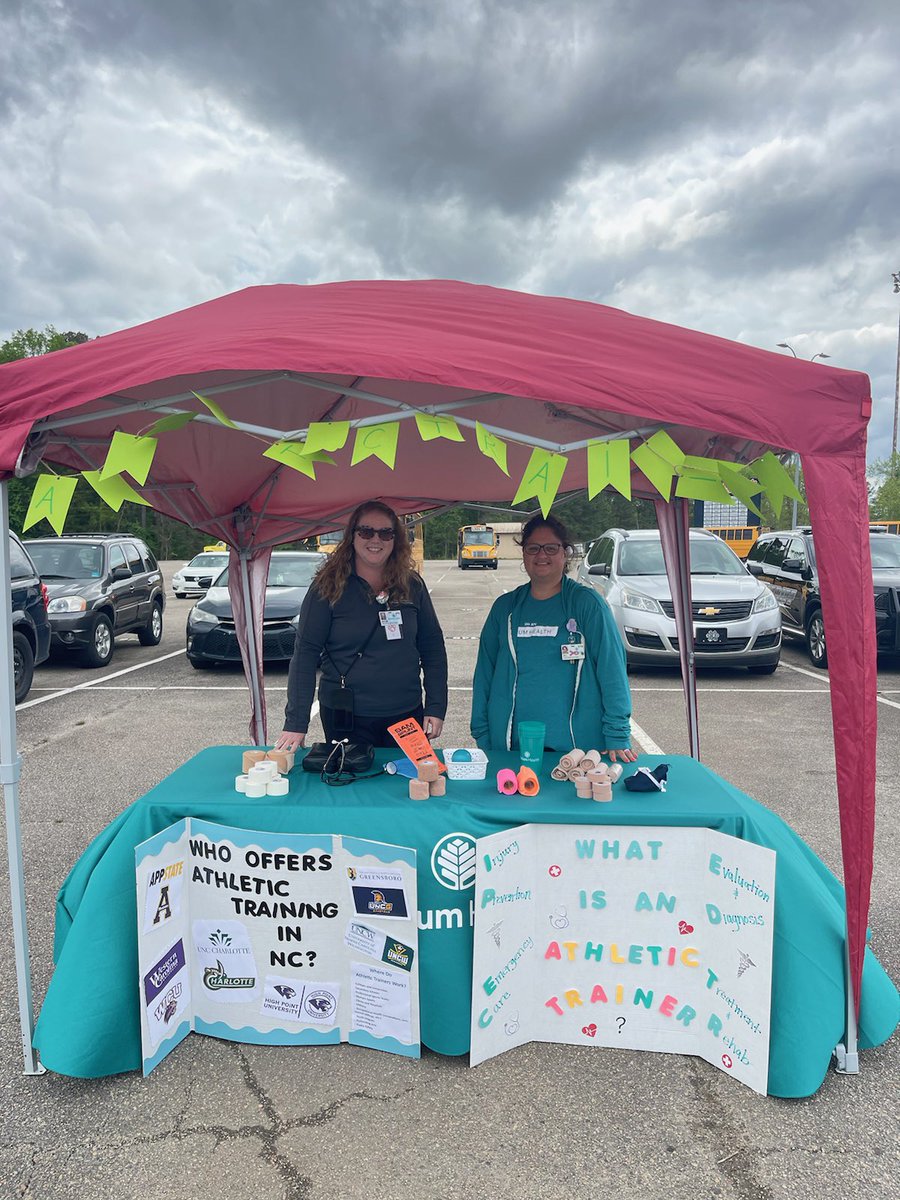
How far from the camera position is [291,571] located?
1051cm

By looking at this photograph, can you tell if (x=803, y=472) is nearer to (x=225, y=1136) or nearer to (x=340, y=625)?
(x=340, y=625)

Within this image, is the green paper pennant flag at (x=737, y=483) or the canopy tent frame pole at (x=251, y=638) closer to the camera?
the green paper pennant flag at (x=737, y=483)

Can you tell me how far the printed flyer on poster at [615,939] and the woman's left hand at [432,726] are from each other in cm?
84

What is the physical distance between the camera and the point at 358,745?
3.07 m

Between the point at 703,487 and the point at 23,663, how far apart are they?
7.59 m

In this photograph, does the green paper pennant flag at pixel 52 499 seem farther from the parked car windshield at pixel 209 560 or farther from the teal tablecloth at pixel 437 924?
the parked car windshield at pixel 209 560

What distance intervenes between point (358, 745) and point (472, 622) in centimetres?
1258

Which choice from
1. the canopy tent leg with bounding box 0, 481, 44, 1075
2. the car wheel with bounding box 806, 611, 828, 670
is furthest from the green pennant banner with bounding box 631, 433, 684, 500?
the car wheel with bounding box 806, 611, 828, 670

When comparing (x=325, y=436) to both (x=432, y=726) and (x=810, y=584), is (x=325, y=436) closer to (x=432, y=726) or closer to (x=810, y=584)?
(x=432, y=726)

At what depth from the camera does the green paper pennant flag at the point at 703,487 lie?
100 inches

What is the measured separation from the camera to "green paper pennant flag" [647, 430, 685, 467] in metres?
2.46

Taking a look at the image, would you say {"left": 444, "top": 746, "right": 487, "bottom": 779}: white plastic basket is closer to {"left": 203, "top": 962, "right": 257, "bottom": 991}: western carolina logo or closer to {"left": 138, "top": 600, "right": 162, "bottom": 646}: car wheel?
{"left": 203, "top": 962, "right": 257, "bottom": 991}: western carolina logo

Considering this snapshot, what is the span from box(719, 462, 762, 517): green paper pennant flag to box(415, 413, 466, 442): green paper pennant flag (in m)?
0.87

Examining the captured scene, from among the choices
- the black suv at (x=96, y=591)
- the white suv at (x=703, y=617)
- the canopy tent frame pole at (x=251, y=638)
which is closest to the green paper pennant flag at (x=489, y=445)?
the canopy tent frame pole at (x=251, y=638)
